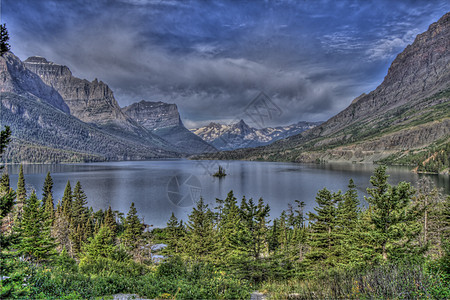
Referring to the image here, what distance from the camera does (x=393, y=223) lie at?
47.4 feet

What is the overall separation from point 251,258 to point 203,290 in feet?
29.4

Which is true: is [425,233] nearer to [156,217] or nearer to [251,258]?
[251,258]

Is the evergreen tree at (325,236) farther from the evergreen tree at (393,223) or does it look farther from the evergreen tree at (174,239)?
the evergreen tree at (174,239)

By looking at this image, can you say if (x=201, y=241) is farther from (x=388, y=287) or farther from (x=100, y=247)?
(x=388, y=287)

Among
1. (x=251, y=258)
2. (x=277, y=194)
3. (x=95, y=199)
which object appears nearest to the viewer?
(x=251, y=258)

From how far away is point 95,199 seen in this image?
7688 centimetres

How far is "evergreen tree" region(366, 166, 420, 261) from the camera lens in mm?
13844

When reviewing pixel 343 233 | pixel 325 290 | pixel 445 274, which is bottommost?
pixel 343 233

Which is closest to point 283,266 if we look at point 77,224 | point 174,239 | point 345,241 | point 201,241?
point 345,241

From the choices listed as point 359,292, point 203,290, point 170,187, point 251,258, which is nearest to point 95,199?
point 170,187

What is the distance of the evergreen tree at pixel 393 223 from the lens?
13844 millimetres

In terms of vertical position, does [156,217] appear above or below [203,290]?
below

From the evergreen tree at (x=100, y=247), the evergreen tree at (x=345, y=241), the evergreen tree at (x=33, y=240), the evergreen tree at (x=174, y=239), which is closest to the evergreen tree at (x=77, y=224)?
the evergreen tree at (x=100, y=247)

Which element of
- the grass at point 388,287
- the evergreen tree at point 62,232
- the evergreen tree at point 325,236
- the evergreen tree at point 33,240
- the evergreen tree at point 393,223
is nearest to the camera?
the grass at point 388,287
